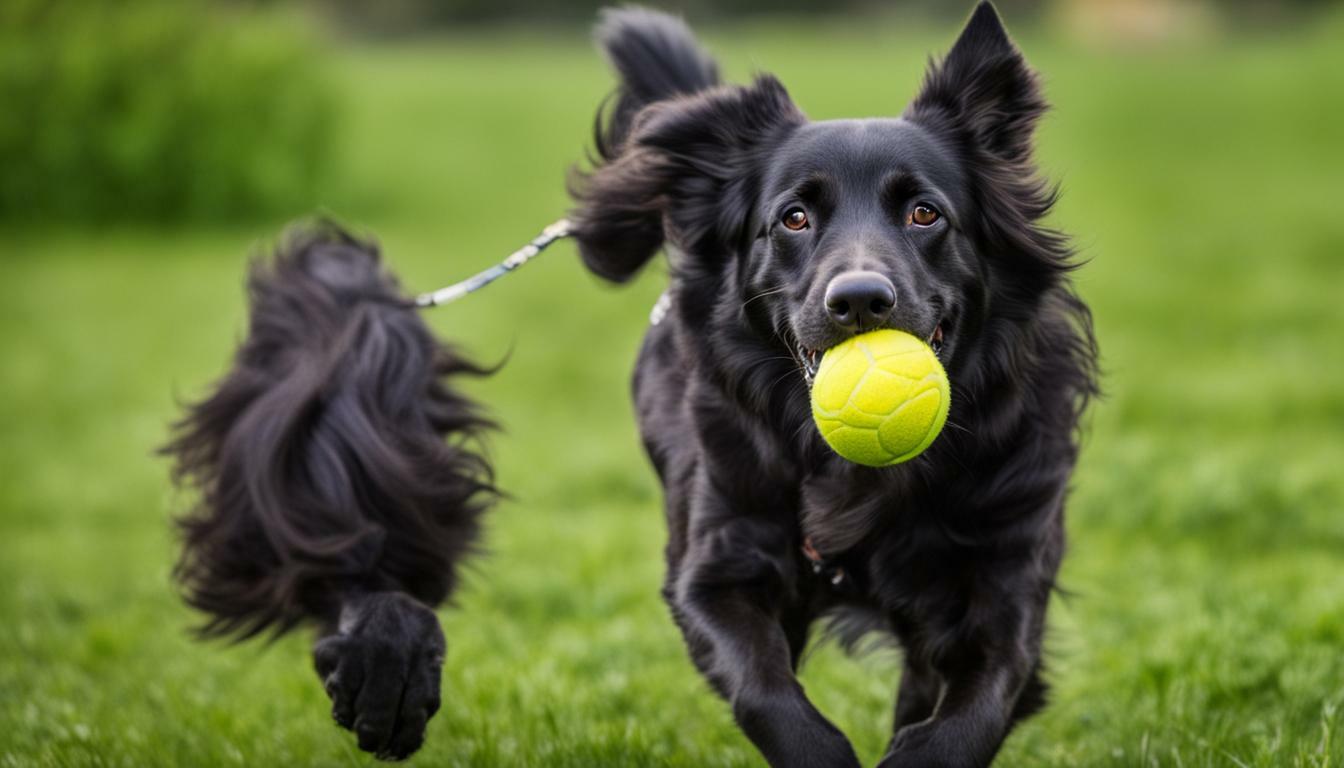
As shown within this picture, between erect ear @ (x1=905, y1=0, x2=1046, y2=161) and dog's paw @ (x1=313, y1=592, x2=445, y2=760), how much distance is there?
1.79 metres

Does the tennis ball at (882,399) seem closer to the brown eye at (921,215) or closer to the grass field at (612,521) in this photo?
the brown eye at (921,215)

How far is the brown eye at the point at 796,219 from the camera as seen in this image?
147 inches

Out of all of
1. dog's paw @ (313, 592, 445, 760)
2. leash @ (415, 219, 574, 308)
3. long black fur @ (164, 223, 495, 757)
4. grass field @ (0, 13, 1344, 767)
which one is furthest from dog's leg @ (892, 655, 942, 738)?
leash @ (415, 219, 574, 308)

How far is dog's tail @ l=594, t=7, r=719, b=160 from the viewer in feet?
15.8

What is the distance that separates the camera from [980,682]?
343 cm

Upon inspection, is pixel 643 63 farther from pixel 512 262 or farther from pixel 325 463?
pixel 325 463

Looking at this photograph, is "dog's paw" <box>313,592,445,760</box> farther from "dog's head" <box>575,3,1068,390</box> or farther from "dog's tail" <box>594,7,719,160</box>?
"dog's tail" <box>594,7,719,160</box>

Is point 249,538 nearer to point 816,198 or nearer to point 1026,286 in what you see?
point 816,198

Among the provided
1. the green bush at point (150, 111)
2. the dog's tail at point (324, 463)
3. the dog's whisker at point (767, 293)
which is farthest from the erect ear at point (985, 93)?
the green bush at point (150, 111)

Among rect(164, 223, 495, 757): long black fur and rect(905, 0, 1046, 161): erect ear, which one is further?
rect(164, 223, 495, 757): long black fur

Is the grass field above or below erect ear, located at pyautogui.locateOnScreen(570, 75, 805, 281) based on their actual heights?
below

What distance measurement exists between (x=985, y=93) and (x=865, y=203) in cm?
51

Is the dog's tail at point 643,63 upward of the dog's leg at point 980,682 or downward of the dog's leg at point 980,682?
upward

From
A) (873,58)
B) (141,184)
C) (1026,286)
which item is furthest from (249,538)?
(873,58)
